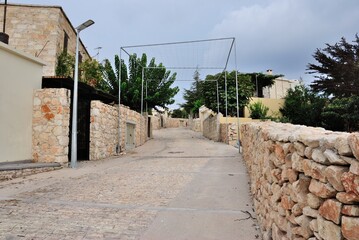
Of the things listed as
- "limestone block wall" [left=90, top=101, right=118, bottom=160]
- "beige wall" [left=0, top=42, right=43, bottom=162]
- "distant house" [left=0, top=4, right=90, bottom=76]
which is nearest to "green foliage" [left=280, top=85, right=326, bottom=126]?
"limestone block wall" [left=90, top=101, right=118, bottom=160]

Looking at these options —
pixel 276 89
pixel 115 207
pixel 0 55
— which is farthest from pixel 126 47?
pixel 276 89

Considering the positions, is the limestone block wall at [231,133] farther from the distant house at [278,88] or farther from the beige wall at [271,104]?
the distant house at [278,88]

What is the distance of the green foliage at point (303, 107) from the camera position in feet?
61.9

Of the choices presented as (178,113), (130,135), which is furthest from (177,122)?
(130,135)

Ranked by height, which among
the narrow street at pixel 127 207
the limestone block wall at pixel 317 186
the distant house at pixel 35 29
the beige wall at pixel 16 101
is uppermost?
the distant house at pixel 35 29

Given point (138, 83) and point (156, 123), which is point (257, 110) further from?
point (156, 123)

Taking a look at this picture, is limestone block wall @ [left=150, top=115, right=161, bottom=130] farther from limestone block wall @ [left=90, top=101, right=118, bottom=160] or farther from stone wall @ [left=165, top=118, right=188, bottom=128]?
limestone block wall @ [left=90, top=101, right=118, bottom=160]

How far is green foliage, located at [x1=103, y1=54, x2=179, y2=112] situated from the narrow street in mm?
11559

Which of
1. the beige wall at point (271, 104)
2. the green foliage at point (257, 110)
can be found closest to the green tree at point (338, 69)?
the green foliage at point (257, 110)

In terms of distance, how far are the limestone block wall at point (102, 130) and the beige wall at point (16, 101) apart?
7.57 feet

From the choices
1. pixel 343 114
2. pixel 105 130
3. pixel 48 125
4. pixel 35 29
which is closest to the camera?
pixel 48 125

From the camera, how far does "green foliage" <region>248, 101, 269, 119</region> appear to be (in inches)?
827

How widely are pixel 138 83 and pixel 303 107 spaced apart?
12.1 m

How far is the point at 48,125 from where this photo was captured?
7680 mm
